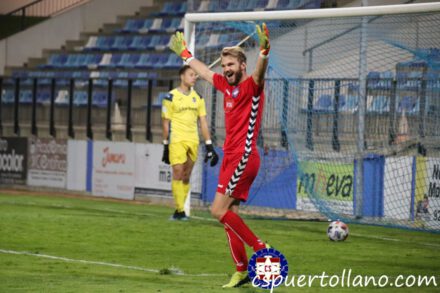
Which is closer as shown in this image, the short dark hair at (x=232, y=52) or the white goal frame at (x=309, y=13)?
the short dark hair at (x=232, y=52)

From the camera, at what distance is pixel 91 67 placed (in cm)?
2970

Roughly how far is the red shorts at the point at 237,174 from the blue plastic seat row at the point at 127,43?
18.9 metres

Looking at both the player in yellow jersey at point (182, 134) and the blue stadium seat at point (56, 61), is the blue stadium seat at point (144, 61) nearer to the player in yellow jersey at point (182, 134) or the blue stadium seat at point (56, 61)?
the blue stadium seat at point (56, 61)

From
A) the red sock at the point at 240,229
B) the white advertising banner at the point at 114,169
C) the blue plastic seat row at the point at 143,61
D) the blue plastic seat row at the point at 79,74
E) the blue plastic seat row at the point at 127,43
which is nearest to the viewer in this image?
the red sock at the point at 240,229

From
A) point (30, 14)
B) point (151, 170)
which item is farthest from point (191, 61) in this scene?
point (30, 14)

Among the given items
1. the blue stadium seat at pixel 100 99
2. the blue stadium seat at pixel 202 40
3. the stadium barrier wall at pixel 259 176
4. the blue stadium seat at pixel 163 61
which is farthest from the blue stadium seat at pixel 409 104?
the blue stadium seat at pixel 100 99

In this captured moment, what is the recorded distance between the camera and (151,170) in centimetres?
2267

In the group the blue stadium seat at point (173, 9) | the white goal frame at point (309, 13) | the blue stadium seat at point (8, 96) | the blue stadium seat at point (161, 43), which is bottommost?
the blue stadium seat at point (8, 96)

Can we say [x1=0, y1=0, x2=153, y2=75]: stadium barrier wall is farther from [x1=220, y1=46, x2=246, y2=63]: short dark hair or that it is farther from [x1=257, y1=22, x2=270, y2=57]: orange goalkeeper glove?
[x1=257, y1=22, x2=270, y2=57]: orange goalkeeper glove

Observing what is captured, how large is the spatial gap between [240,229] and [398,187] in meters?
8.20

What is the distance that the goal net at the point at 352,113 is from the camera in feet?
52.5

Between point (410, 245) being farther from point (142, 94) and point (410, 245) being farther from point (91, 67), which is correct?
point (91, 67)

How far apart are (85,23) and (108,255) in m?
22.1

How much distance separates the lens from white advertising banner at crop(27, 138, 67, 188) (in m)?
25.0
